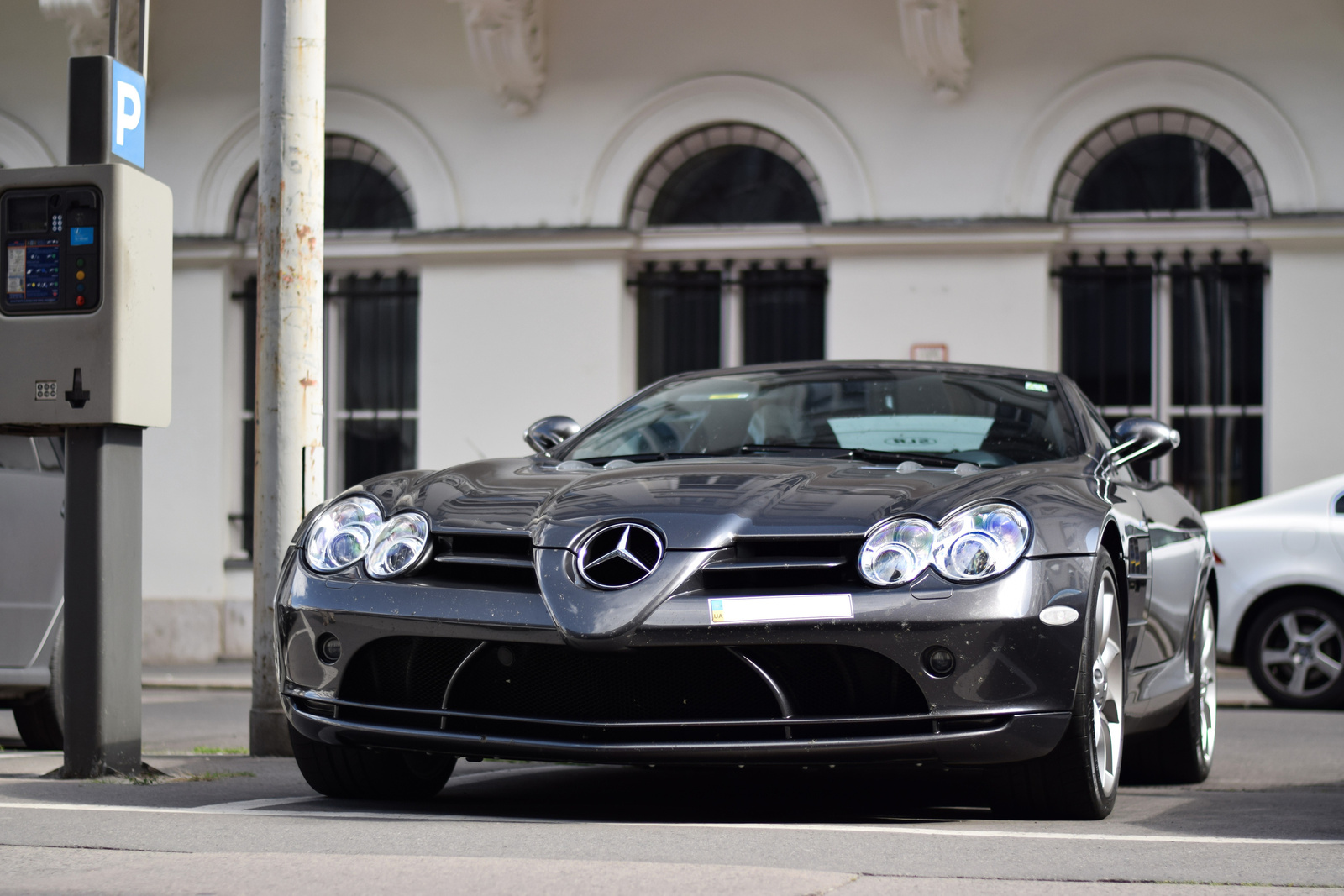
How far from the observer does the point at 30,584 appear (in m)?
6.97

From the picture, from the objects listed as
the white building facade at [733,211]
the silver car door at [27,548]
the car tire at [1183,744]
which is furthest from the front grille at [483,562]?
the white building facade at [733,211]

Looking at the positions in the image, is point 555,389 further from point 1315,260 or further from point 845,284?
point 1315,260

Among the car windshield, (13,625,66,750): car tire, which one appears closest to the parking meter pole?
the car windshield

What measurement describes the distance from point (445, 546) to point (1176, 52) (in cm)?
977

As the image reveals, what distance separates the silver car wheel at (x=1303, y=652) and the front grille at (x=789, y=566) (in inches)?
265

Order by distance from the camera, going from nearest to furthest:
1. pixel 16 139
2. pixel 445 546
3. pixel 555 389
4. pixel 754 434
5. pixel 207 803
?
pixel 445 546, pixel 207 803, pixel 754 434, pixel 555 389, pixel 16 139

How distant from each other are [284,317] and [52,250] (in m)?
1.23

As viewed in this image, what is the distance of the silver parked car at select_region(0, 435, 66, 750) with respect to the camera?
688 cm

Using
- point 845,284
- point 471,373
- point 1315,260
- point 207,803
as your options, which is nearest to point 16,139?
point 471,373

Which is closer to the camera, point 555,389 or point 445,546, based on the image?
point 445,546

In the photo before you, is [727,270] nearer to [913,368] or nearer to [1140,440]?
[913,368]

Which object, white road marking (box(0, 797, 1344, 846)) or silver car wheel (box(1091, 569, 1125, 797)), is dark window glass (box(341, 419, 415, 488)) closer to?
white road marking (box(0, 797, 1344, 846))

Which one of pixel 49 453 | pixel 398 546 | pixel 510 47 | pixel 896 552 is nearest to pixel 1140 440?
pixel 896 552

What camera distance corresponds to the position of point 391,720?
443cm
